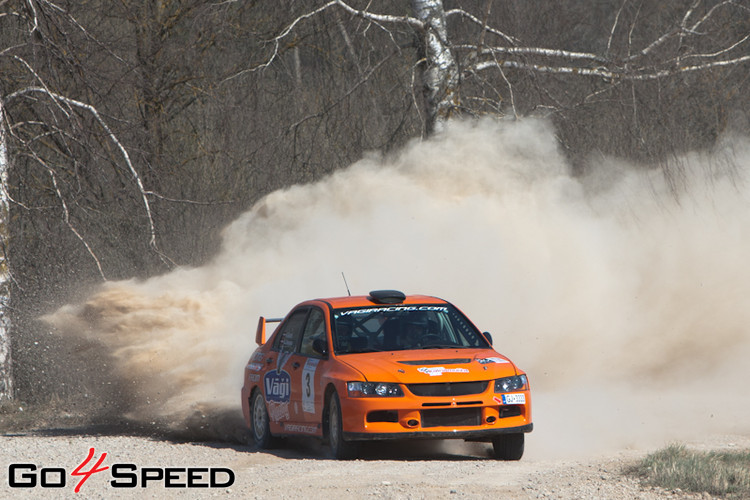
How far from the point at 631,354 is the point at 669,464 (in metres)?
7.29

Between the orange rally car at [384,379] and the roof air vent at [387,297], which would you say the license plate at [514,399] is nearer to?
the orange rally car at [384,379]

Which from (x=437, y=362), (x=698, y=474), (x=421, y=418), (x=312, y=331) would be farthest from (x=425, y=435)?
(x=698, y=474)

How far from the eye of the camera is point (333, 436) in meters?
9.27

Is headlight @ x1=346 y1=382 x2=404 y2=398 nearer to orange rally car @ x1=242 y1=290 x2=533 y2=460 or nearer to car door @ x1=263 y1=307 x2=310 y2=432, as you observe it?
orange rally car @ x1=242 y1=290 x2=533 y2=460

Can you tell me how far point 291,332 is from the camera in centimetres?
1080

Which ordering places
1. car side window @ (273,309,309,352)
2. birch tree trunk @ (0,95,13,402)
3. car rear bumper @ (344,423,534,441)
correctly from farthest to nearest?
birch tree trunk @ (0,95,13,402) < car side window @ (273,309,309,352) < car rear bumper @ (344,423,534,441)

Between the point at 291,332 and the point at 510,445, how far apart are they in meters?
2.72

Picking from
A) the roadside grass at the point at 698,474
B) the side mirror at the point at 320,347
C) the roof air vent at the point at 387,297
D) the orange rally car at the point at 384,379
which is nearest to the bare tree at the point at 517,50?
the roof air vent at the point at 387,297

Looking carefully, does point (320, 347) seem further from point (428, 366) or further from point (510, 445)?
point (510, 445)

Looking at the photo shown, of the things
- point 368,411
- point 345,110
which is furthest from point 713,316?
point 368,411

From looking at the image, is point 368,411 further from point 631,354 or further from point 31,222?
point 31,222

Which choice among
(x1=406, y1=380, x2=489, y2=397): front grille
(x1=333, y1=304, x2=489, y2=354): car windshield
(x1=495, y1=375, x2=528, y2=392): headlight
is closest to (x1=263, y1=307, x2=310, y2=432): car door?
(x1=333, y1=304, x2=489, y2=354): car windshield

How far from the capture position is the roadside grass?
7066 millimetres
